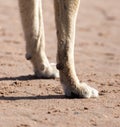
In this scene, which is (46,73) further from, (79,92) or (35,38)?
(79,92)

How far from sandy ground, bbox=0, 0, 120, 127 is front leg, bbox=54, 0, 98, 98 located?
11cm

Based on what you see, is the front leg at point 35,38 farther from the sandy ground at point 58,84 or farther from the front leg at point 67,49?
the front leg at point 67,49

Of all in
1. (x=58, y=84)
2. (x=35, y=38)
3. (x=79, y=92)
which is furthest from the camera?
(x=35, y=38)

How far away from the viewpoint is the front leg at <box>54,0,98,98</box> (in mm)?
5625

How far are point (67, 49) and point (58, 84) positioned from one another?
0.64 m

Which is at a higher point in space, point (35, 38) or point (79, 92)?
point (35, 38)

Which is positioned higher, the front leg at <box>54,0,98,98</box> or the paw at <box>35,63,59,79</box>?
the front leg at <box>54,0,98,98</box>

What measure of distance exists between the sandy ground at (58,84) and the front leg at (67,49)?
0.37 ft

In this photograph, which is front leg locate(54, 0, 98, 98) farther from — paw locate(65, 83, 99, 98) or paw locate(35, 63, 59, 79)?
paw locate(35, 63, 59, 79)

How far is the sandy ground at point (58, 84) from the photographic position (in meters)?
4.98

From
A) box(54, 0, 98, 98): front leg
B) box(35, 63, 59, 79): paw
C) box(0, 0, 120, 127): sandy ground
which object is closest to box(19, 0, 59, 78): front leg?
box(35, 63, 59, 79): paw

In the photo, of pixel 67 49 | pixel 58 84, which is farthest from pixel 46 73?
pixel 67 49

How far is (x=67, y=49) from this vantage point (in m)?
5.64

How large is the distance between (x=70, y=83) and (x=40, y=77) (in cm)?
87
